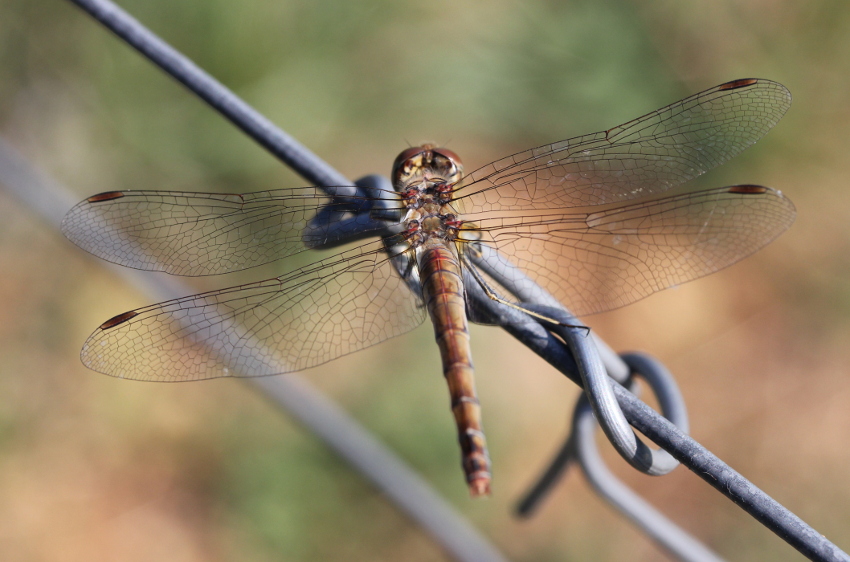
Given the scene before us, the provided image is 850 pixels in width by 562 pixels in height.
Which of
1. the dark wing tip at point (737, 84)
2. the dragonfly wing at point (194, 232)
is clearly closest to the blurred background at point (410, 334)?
the dragonfly wing at point (194, 232)

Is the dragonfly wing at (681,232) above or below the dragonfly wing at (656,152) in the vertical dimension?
below

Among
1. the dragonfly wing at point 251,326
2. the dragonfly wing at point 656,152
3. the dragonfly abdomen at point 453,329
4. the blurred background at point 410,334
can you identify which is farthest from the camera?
the blurred background at point 410,334

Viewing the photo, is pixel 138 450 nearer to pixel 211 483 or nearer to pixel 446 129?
pixel 211 483

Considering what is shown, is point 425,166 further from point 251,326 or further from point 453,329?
point 251,326

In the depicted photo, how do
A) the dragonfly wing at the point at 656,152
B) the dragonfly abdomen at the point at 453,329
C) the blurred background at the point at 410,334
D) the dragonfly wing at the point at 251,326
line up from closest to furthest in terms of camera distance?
the dragonfly abdomen at the point at 453,329 → the dragonfly wing at the point at 251,326 → the dragonfly wing at the point at 656,152 → the blurred background at the point at 410,334

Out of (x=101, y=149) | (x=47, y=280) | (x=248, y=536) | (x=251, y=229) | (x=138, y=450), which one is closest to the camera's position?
(x=251, y=229)

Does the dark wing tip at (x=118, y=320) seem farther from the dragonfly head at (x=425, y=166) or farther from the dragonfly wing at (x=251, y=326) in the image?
the dragonfly head at (x=425, y=166)

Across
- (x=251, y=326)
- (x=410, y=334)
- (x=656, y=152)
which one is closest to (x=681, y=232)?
(x=656, y=152)

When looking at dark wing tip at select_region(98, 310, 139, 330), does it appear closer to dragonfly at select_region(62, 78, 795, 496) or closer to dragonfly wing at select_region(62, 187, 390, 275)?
dragonfly at select_region(62, 78, 795, 496)

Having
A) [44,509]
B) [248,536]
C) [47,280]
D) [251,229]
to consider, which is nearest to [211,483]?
[248,536]
